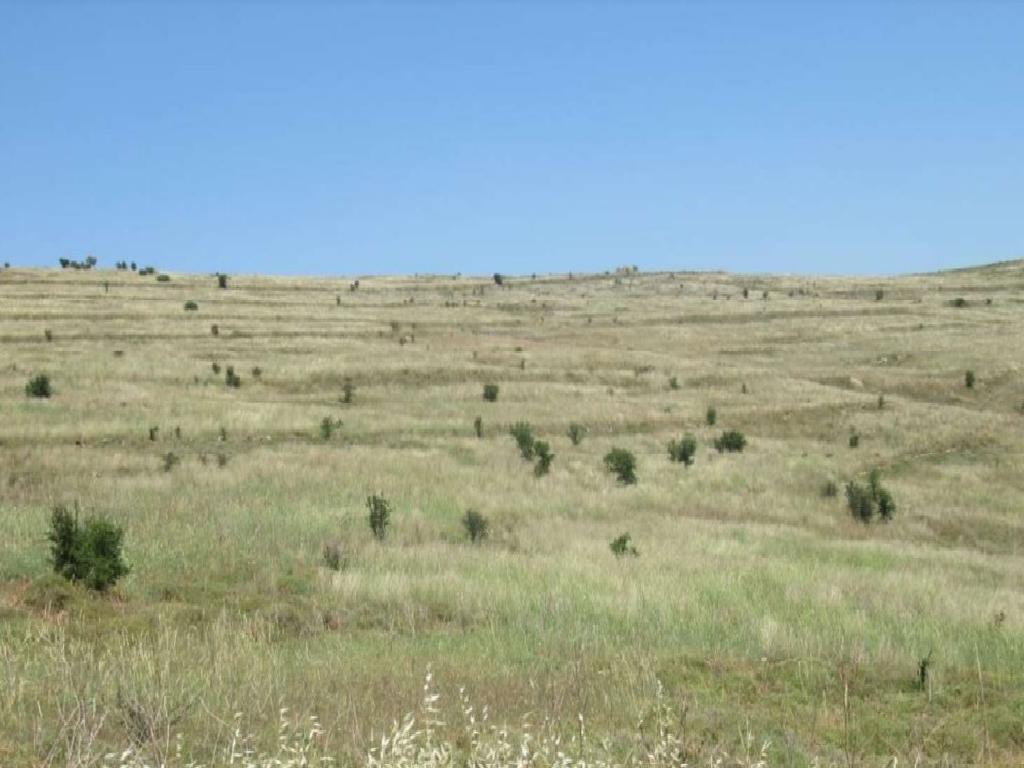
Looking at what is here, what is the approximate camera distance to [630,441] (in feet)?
103

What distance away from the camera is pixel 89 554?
34.7 ft

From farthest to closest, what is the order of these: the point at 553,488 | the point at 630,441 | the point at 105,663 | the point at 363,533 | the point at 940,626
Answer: the point at 630,441 → the point at 553,488 → the point at 363,533 → the point at 940,626 → the point at 105,663

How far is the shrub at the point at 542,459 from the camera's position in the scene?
2377cm

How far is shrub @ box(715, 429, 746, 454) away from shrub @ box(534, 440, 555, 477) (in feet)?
23.7

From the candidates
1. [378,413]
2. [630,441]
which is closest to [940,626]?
[630,441]

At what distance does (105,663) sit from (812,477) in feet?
75.2

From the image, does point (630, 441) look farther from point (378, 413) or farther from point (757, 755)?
point (757, 755)

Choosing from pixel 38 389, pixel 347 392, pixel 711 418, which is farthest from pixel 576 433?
pixel 38 389

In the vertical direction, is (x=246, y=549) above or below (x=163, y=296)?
below

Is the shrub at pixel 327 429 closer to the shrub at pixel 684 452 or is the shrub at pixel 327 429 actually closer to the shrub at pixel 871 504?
→ the shrub at pixel 684 452

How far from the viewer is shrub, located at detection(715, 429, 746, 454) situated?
30219mm

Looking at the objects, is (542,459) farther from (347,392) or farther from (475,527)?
(347,392)

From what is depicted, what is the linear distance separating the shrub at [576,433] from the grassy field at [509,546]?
Answer: 43cm

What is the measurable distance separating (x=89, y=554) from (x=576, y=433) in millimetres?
21131
